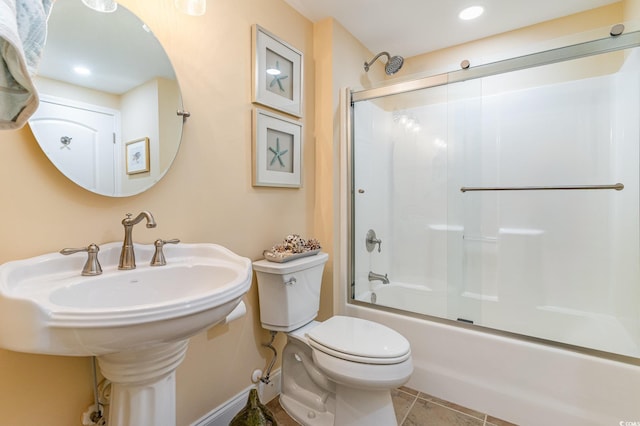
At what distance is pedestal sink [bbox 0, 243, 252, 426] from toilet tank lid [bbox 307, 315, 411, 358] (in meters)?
0.55

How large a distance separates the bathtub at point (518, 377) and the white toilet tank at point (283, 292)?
25.0 inches

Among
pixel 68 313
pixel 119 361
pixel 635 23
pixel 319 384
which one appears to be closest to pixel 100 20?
pixel 68 313

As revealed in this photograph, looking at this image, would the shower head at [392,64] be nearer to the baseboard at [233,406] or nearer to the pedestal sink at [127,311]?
the pedestal sink at [127,311]

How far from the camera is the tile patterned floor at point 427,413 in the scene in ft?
4.78

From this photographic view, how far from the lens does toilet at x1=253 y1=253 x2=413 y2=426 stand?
117 centimetres

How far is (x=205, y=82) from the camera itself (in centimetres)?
128

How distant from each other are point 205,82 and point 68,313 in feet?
3.38

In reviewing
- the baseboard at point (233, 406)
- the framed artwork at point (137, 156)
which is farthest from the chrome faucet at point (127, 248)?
the baseboard at point (233, 406)

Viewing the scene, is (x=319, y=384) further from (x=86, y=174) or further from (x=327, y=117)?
(x=327, y=117)

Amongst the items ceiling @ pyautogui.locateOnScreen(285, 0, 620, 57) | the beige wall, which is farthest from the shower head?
the beige wall

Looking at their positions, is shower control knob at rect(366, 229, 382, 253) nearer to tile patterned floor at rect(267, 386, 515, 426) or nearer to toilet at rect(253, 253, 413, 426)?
toilet at rect(253, 253, 413, 426)

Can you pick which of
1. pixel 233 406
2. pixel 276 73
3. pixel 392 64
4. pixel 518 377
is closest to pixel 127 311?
pixel 233 406

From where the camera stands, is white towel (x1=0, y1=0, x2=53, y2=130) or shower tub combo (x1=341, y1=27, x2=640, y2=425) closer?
white towel (x1=0, y1=0, x2=53, y2=130)

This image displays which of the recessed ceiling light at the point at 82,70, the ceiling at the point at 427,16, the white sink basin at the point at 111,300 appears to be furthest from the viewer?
the ceiling at the point at 427,16
